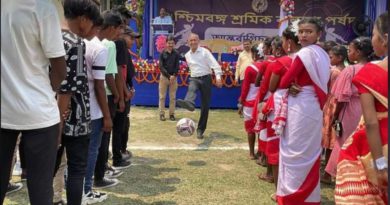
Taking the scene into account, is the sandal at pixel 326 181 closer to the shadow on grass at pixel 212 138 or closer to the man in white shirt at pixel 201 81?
the shadow on grass at pixel 212 138

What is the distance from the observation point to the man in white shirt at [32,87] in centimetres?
206

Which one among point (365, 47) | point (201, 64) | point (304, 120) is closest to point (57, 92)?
point (304, 120)

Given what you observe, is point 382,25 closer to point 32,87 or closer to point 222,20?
point 32,87

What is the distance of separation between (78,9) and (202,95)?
455 cm

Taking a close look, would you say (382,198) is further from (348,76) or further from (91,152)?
(91,152)

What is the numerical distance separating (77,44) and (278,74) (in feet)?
6.03

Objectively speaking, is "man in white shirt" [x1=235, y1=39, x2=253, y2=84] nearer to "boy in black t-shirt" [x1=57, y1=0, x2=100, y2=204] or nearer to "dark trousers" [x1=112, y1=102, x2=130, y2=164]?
"dark trousers" [x1=112, y1=102, x2=130, y2=164]

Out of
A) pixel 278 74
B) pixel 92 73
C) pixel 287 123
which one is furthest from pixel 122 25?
pixel 287 123

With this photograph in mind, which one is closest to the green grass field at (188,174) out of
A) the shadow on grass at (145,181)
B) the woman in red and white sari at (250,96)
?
the shadow on grass at (145,181)

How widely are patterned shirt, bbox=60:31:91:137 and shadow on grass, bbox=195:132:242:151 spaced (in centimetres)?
357

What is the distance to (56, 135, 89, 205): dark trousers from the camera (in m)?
3.03

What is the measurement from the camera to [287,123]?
3.73m

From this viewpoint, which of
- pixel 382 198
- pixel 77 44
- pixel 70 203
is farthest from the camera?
pixel 70 203

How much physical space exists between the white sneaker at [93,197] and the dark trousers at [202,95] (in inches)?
132
